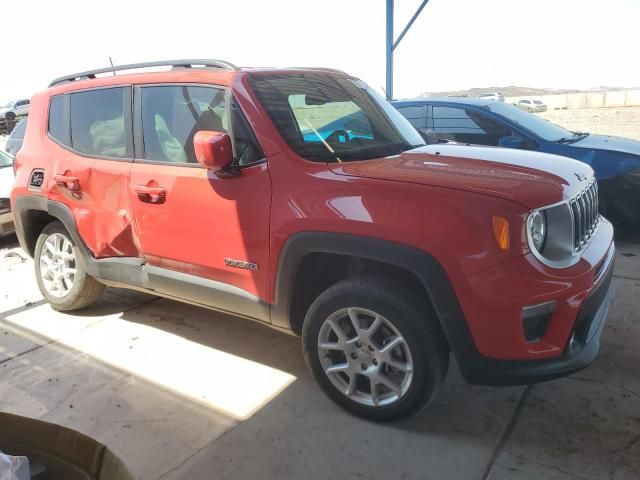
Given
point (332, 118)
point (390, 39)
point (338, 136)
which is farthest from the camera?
point (390, 39)

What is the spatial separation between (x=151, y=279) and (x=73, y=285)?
106cm

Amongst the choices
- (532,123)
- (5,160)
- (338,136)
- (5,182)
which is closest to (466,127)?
(532,123)

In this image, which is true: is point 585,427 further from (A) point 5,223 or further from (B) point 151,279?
(A) point 5,223

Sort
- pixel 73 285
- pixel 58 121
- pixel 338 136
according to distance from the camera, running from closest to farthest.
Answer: pixel 338 136
pixel 58 121
pixel 73 285

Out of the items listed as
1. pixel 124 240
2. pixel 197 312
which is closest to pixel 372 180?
pixel 124 240

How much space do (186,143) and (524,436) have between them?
250cm

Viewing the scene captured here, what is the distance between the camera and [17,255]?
6418 mm

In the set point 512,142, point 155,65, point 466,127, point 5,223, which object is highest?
point 155,65

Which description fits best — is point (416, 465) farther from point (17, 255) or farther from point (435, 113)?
point (17, 255)

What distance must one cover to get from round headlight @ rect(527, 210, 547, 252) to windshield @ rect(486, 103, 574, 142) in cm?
372

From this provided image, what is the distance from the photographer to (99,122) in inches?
148

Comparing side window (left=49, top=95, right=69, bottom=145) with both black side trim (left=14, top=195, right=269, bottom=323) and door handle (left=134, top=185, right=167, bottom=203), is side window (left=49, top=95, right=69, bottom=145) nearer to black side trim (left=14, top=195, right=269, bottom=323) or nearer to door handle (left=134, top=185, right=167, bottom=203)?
black side trim (left=14, top=195, right=269, bottom=323)

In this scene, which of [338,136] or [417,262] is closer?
[417,262]

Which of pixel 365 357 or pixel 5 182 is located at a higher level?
pixel 5 182
